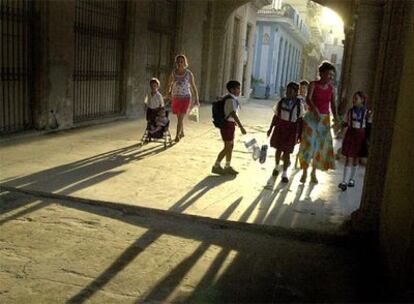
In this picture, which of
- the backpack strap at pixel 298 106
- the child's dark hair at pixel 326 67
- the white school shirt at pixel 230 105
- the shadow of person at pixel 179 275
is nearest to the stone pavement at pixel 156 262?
the shadow of person at pixel 179 275

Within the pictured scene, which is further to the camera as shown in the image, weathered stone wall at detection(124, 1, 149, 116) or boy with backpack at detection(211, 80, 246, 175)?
weathered stone wall at detection(124, 1, 149, 116)

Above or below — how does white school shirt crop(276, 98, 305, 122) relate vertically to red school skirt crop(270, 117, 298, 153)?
above

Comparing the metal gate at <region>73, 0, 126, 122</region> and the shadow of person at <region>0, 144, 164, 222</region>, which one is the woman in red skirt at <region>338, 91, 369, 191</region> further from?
the metal gate at <region>73, 0, 126, 122</region>

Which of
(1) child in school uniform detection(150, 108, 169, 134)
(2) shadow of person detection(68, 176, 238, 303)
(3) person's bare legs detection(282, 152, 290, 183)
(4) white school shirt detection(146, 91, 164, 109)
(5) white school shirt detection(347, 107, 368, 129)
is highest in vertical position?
(5) white school shirt detection(347, 107, 368, 129)

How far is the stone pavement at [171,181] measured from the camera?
515 cm

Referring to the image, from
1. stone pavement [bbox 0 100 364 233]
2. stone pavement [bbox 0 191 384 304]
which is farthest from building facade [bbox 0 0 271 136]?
stone pavement [bbox 0 191 384 304]

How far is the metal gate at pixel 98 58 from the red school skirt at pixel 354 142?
6085 millimetres

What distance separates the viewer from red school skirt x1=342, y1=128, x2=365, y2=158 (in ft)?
21.3

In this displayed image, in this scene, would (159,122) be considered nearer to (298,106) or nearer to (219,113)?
(219,113)

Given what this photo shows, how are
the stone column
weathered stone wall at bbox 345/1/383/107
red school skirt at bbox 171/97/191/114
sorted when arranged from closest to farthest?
the stone column → red school skirt at bbox 171/97/191/114 → weathered stone wall at bbox 345/1/383/107

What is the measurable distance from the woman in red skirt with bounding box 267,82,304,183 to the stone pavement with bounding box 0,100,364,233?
0.51m

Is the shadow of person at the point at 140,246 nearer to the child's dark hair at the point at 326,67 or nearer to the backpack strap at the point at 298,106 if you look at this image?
the backpack strap at the point at 298,106

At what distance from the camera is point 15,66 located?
330 inches

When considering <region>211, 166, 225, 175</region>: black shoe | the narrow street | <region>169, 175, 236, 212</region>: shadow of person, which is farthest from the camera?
<region>211, 166, 225, 175</region>: black shoe
